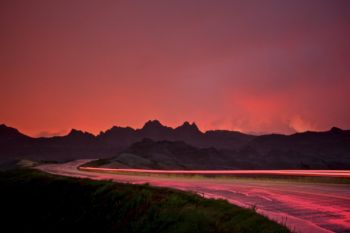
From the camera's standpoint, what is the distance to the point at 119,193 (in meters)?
26.6

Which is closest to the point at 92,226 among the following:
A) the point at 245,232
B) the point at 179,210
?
the point at 179,210

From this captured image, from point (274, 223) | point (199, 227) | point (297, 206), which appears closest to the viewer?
point (274, 223)

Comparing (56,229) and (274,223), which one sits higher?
(274,223)

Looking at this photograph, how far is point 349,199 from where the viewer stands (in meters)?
18.2

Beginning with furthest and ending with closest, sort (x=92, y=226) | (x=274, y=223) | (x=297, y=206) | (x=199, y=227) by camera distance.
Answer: (x=92, y=226) < (x=297, y=206) < (x=199, y=227) < (x=274, y=223)

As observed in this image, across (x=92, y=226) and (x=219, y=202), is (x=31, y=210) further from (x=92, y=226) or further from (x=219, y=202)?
(x=219, y=202)

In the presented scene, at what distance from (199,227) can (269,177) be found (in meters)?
19.9

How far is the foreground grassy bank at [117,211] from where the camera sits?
48.7ft

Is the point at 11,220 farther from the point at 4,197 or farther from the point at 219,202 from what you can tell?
the point at 219,202

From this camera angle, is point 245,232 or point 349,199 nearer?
point 245,232

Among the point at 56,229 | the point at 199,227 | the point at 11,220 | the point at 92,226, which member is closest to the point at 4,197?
the point at 11,220

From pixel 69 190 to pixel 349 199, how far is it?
24.1 metres

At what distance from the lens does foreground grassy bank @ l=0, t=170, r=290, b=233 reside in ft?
48.7

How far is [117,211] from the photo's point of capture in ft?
77.4
